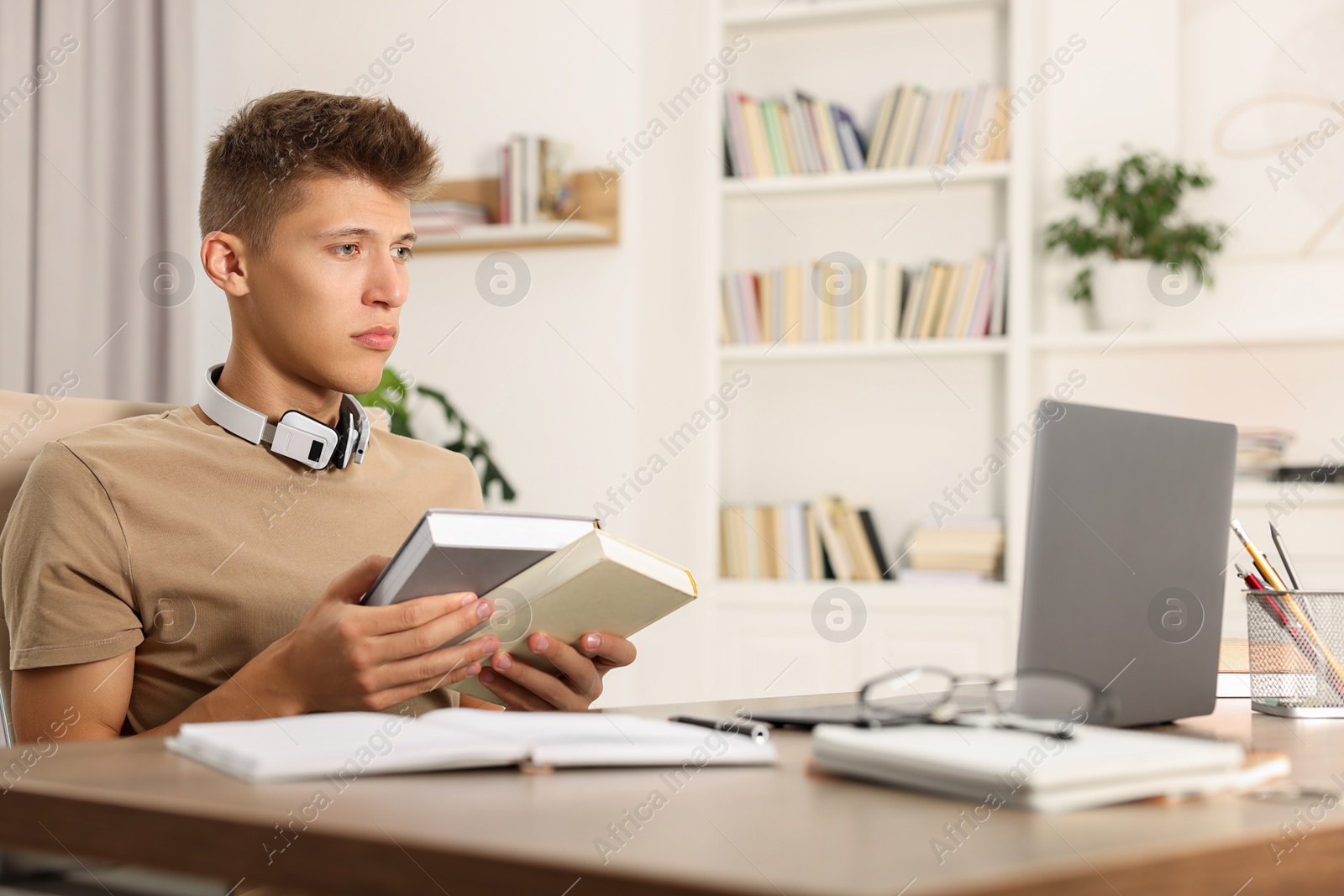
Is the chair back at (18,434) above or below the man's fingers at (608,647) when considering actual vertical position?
above

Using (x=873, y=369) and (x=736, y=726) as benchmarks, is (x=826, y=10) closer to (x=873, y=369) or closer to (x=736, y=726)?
(x=873, y=369)

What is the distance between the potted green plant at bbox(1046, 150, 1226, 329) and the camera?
2871 mm

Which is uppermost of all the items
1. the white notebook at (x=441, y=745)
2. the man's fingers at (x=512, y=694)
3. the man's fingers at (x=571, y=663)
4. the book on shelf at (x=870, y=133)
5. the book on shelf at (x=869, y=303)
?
the book on shelf at (x=870, y=133)

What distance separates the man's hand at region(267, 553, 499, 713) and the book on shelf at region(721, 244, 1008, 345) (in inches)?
90.0

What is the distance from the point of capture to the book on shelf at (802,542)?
3.07m

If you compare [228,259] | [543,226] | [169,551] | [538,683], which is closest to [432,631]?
[538,683]

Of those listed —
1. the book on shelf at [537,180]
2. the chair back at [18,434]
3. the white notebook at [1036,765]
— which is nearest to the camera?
the white notebook at [1036,765]

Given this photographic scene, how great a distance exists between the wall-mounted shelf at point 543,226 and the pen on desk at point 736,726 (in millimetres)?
2303

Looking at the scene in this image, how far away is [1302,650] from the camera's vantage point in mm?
1087

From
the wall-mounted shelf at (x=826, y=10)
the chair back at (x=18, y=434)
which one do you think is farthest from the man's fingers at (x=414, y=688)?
the wall-mounted shelf at (x=826, y=10)

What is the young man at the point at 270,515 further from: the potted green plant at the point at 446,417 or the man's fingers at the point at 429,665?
the potted green plant at the point at 446,417

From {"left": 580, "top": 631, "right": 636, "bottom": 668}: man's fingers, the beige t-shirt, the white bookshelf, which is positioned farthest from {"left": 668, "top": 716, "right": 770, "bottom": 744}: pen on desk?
the white bookshelf

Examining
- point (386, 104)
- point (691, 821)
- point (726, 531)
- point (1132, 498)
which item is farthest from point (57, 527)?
point (726, 531)

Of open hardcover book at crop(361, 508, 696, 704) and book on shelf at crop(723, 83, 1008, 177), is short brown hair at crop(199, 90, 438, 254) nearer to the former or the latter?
open hardcover book at crop(361, 508, 696, 704)
